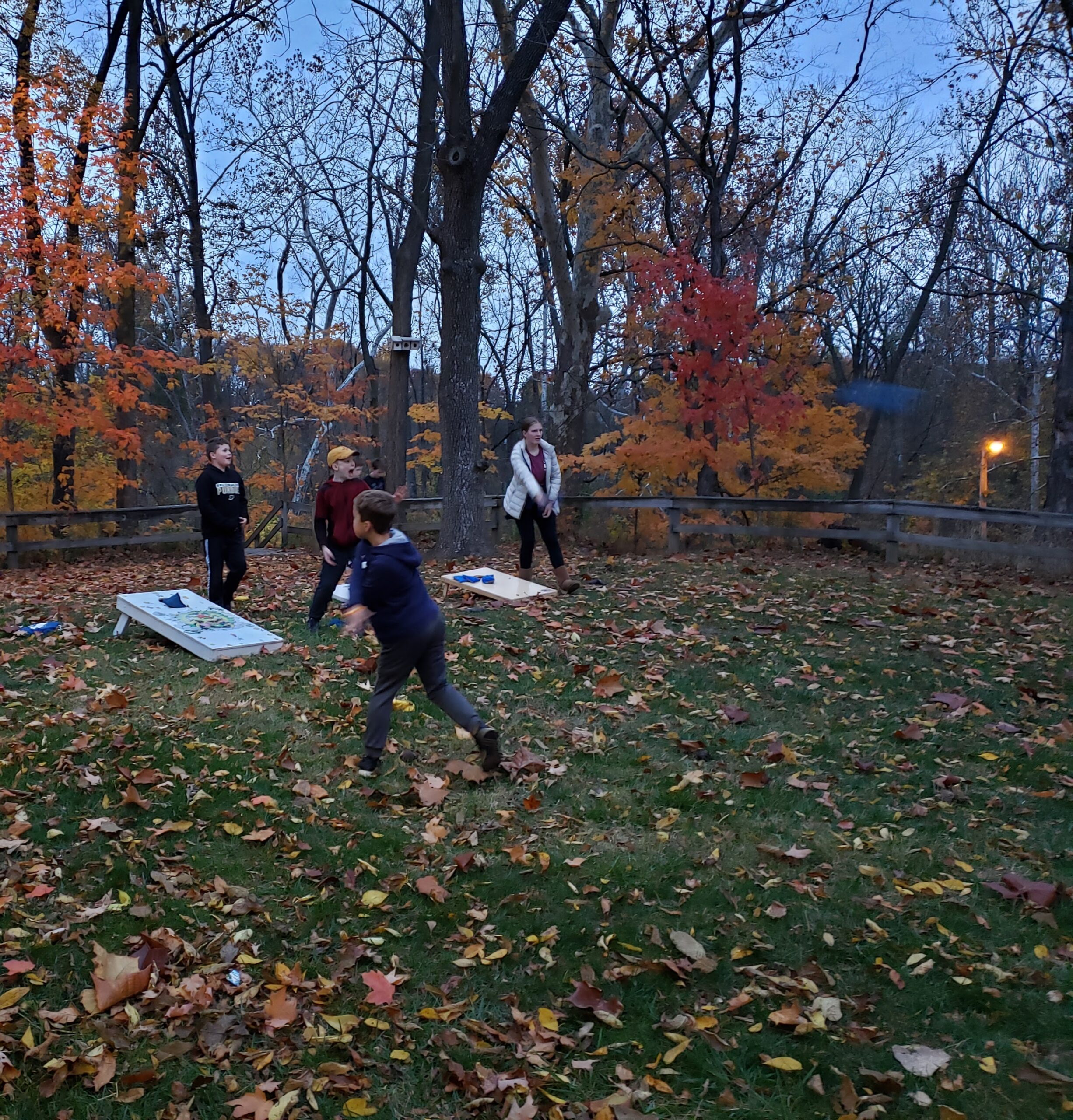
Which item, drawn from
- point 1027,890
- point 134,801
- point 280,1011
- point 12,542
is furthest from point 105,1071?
point 12,542

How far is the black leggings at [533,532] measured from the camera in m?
9.69

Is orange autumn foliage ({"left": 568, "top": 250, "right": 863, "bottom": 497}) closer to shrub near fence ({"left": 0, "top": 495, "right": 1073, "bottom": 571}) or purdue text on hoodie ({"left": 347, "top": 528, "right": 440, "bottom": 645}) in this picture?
shrub near fence ({"left": 0, "top": 495, "right": 1073, "bottom": 571})

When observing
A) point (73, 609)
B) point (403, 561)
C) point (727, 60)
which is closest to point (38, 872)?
point (403, 561)

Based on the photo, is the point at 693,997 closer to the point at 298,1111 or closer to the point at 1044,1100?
the point at 1044,1100

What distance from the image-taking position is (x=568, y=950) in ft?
12.5

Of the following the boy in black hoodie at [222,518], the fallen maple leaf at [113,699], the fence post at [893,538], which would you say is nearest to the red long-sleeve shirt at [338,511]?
the boy in black hoodie at [222,518]

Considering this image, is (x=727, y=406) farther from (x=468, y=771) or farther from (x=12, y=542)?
(x=12, y=542)

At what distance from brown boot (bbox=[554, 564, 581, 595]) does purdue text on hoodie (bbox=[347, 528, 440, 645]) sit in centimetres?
485

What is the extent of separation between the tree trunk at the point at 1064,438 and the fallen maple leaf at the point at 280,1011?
12.7m

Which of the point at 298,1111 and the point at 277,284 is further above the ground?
the point at 277,284

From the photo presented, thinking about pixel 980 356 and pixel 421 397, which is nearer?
pixel 980 356

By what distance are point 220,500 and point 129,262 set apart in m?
9.95

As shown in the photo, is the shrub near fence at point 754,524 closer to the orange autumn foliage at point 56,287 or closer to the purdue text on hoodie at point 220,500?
the orange autumn foliage at point 56,287

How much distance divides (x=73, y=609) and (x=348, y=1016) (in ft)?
24.8
